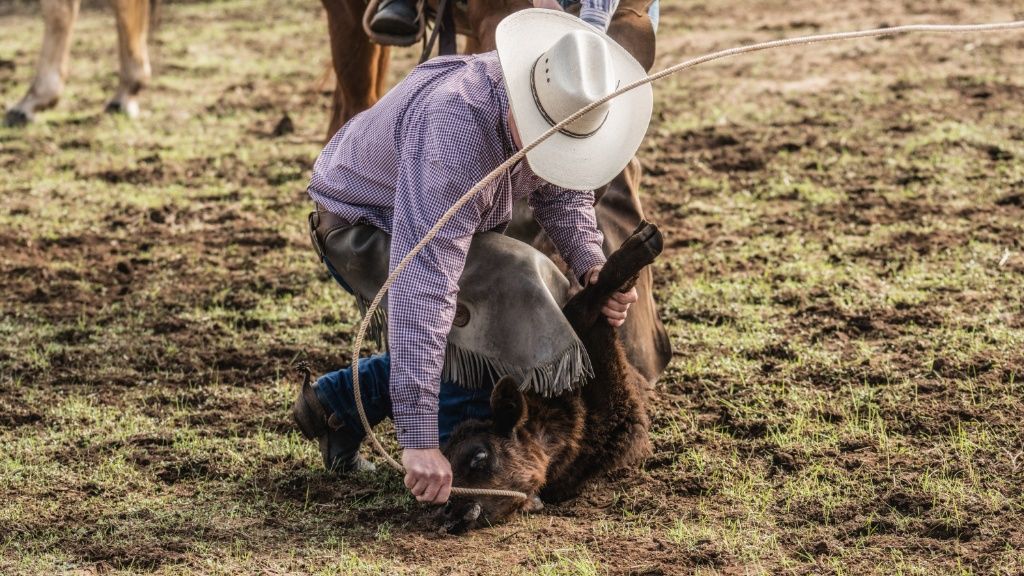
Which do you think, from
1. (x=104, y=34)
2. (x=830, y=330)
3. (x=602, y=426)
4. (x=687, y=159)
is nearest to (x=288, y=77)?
(x=104, y=34)

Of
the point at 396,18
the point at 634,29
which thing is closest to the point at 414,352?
the point at 634,29

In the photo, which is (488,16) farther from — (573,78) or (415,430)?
(415,430)

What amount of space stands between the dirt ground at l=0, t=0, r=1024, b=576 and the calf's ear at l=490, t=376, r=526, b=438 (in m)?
0.27

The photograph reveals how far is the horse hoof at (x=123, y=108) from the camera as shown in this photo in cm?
870

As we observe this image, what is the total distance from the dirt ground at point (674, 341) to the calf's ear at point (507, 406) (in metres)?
0.27

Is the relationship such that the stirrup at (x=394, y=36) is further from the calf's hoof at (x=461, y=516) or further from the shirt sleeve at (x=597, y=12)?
the calf's hoof at (x=461, y=516)

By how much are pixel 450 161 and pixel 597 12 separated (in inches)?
58.4

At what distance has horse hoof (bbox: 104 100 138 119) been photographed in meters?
8.70

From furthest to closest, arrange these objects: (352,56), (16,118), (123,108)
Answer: (123,108) < (16,118) < (352,56)

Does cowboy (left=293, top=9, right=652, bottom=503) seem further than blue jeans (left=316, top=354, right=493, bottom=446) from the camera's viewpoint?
No

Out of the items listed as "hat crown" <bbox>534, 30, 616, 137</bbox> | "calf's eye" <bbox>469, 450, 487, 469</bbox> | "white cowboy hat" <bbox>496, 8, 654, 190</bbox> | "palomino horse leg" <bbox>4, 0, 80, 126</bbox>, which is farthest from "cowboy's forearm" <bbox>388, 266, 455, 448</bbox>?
"palomino horse leg" <bbox>4, 0, 80, 126</bbox>

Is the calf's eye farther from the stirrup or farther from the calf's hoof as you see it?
the stirrup

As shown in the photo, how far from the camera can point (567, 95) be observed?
10.0 ft

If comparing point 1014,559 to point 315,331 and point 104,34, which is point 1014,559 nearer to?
point 315,331
